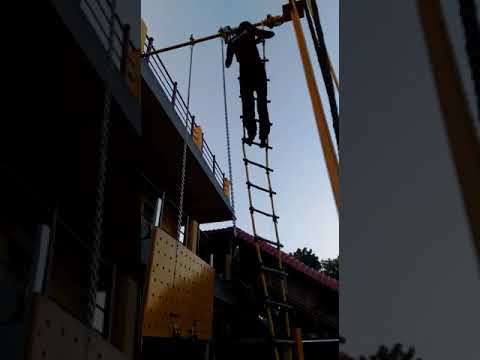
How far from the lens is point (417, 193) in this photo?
82 centimetres

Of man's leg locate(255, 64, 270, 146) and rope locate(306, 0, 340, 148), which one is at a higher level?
man's leg locate(255, 64, 270, 146)

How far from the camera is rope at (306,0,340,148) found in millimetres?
1652

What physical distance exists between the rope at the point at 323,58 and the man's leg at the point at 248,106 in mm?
5236

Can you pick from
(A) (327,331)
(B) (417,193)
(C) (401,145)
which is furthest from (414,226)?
(A) (327,331)

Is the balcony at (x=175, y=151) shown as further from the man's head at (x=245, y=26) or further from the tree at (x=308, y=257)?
the tree at (x=308, y=257)

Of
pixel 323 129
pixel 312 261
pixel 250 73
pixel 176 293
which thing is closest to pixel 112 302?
pixel 176 293

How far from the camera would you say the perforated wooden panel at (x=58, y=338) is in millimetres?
1807

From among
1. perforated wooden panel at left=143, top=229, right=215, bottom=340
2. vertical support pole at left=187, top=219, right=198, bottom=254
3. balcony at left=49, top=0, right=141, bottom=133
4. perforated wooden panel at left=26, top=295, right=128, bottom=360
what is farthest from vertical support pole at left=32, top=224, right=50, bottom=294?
vertical support pole at left=187, top=219, right=198, bottom=254

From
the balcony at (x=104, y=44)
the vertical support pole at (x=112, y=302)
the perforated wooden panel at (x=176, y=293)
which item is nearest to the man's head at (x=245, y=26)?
the balcony at (x=104, y=44)

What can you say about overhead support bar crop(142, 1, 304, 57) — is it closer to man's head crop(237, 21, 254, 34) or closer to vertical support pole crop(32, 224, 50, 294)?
man's head crop(237, 21, 254, 34)

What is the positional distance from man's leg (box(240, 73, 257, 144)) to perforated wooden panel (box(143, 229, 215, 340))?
256cm

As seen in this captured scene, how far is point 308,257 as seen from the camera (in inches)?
1262

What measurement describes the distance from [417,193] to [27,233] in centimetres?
575

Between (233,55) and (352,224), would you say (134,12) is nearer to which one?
(233,55)
